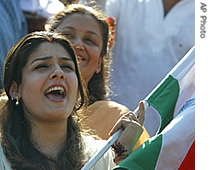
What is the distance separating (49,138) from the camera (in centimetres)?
422

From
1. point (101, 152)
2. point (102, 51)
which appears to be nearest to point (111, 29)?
point (102, 51)

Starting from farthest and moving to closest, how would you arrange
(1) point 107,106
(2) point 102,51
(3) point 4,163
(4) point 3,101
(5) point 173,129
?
(2) point 102,51
(1) point 107,106
(4) point 3,101
(5) point 173,129
(3) point 4,163

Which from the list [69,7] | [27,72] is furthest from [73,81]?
[69,7]

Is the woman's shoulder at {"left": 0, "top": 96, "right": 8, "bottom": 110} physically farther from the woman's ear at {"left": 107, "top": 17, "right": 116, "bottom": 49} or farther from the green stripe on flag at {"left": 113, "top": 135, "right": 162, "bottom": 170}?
the woman's ear at {"left": 107, "top": 17, "right": 116, "bottom": 49}

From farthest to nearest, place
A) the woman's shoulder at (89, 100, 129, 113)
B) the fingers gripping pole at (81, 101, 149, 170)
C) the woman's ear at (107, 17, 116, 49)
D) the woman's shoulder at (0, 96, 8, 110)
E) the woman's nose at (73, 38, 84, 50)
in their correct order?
the woman's ear at (107, 17, 116, 49), the woman's nose at (73, 38, 84, 50), the woman's shoulder at (89, 100, 129, 113), the woman's shoulder at (0, 96, 8, 110), the fingers gripping pole at (81, 101, 149, 170)

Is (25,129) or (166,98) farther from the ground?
(166,98)

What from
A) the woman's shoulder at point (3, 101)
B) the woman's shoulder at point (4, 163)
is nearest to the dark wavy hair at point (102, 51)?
the woman's shoulder at point (3, 101)

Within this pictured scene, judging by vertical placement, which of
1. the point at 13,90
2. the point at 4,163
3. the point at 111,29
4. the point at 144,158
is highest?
the point at 111,29

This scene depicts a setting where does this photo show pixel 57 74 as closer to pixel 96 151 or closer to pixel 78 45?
pixel 96 151

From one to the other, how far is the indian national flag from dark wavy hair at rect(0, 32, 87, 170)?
0.28 meters

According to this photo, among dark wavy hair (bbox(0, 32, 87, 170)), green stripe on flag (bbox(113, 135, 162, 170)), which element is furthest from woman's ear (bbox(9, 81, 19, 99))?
green stripe on flag (bbox(113, 135, 162, 170))

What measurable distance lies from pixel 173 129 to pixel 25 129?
24.0 inches

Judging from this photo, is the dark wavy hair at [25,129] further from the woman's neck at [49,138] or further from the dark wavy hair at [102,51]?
the dark wavy hair at [102,51]

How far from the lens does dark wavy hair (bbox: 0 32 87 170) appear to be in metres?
4.07
